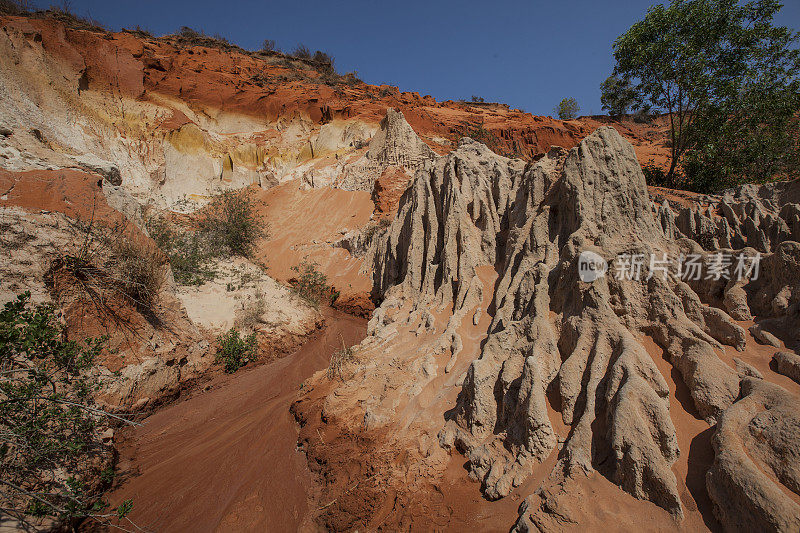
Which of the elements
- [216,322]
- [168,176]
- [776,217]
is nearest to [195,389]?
[216,322]

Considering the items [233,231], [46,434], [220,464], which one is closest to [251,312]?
[233,231]

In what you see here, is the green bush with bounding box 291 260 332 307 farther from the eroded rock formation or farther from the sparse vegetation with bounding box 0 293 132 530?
the sparse vegetation with bounding box 0 293 132 530

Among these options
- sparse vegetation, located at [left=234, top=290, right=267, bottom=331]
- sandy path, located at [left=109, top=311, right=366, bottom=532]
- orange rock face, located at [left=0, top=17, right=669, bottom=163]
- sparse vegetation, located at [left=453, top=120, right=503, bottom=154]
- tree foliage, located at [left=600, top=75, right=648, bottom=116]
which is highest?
orange rock face, located at [left=0, top=17, right=669, bottom=163]

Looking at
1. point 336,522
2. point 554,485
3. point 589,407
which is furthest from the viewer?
point 336,522

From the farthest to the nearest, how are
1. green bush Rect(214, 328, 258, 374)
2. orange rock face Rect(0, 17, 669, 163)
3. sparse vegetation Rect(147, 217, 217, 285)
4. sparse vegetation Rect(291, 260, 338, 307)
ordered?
orange rock face Rect(0, 17, 669, 163)
sparse vegetation Rect(291, 260, 338, 307)
sparse vegetation Rect(147, 217, 217, 285)
green bush Rect(214, 328, 258, 374)

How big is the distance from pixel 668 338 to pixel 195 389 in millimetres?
8590

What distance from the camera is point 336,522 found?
3.68 meters

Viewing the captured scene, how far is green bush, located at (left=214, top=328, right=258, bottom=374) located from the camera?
26.8ft

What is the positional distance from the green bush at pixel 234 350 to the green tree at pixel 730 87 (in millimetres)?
13958

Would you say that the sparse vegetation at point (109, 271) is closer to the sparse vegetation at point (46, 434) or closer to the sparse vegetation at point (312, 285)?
the sparse vegetation at point (46, 434)

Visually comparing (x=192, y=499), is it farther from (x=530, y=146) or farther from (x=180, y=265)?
(x=530, y=146)

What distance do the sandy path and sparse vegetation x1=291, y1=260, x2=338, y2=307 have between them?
182 inches

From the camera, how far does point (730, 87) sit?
1035 cm

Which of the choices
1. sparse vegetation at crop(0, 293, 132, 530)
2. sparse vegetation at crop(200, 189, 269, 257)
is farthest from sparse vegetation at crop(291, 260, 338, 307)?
sparse vegetation at crop(0, 293, 132, 530)
